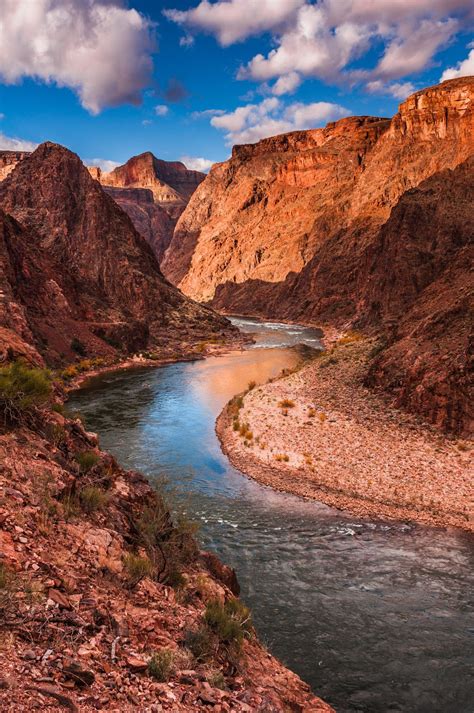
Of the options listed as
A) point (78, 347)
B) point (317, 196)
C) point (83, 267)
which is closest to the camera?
point (78, 347)

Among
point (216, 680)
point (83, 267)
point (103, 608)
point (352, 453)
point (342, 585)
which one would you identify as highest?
point (83, 267)

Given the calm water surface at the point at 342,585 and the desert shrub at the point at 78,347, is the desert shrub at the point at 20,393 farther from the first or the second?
the desert shrub at the point at 78,347

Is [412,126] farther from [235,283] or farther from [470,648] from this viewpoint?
[470,648]

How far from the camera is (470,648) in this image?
449 inches

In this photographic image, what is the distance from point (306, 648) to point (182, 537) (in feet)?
12.3

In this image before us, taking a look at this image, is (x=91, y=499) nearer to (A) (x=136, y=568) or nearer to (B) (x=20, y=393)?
(A) (x=136, y=568)

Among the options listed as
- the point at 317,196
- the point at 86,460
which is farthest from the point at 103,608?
the point at 317,196

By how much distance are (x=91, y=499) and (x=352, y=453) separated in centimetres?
1597

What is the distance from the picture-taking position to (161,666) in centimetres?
617

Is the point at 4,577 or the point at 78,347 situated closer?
the point at 4,577

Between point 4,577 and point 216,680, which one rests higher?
point 4,577

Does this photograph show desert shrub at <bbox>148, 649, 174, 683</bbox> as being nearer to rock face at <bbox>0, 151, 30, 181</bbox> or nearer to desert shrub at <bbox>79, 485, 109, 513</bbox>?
desert shrub at <bbox>79, 485, 109, 513</bbox>

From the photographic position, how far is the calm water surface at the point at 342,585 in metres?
10.4

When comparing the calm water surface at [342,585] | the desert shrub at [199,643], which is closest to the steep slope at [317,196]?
the calm water surface at [342,585]
